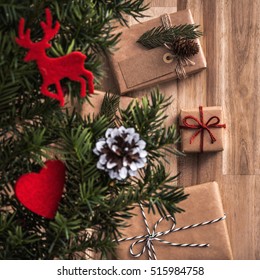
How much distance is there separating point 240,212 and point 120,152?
0.65 m

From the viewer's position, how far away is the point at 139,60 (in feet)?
3.98

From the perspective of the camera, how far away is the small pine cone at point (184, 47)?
1187 mm

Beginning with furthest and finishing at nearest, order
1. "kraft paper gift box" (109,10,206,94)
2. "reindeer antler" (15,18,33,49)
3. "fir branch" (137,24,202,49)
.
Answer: "kraft paper gift box" (109,10,206,94), "fir branch" (137,24,202,49), "reindeer antler" (15,18,33,49)

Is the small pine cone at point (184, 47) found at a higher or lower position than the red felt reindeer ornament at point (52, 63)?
lower

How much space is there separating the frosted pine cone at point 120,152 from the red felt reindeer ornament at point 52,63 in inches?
2.7

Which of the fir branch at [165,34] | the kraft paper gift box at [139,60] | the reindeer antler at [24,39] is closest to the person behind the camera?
the reindeer antler at [24,39]

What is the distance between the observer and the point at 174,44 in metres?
1.20

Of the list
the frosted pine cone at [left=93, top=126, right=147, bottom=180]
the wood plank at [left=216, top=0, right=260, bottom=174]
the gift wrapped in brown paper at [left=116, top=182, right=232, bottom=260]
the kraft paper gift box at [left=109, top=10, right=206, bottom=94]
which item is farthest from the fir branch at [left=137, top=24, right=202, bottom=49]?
the frosted pine cone at [left=93, top=126, right=147, bottom=180]

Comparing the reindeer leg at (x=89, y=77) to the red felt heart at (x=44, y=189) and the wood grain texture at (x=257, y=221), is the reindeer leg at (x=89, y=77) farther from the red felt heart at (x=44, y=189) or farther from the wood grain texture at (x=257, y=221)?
the wood grain texture at (x=257, y=221)

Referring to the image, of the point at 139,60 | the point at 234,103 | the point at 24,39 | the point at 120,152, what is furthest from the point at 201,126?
the point at 24,39

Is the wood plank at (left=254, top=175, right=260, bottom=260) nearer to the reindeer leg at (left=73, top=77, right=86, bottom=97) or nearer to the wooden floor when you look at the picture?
the wooden floor

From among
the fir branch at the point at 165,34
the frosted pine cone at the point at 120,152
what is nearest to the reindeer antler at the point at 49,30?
the frosted pine cone at the point at 120,152

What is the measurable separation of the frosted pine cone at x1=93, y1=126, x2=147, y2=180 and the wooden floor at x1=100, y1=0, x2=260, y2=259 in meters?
0.58

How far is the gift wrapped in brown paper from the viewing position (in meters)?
1.19
